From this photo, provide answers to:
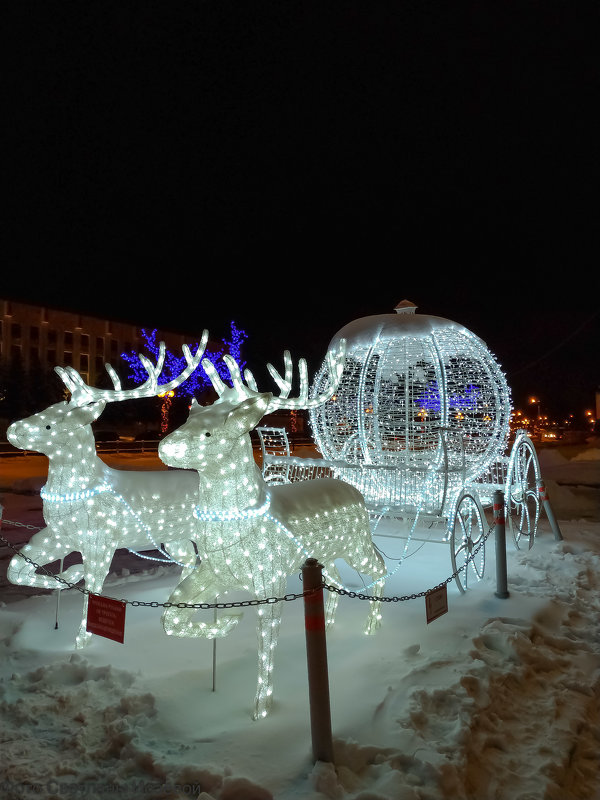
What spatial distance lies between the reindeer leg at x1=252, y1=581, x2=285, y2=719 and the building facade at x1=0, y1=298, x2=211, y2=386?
1520 inches

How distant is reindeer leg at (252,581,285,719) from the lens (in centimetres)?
342

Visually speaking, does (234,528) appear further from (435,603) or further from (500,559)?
(500,559)

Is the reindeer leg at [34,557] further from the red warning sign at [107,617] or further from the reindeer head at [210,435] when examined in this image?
the reindeer head at [210,435]

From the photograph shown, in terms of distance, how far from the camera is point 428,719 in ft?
10.6

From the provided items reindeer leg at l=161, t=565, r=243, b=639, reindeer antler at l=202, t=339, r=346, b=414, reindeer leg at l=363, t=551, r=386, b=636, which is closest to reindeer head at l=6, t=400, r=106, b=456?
reindeer antler at l=202, t=339, r=346, b=414

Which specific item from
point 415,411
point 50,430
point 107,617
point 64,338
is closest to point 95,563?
point 107,617

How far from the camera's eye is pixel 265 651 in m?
3.52

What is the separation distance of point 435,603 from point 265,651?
1296 mm

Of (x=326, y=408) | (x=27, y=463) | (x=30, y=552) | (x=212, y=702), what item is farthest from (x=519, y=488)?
(x=27, y=463)

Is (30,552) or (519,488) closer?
(30,552)

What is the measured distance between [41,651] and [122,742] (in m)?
1.59

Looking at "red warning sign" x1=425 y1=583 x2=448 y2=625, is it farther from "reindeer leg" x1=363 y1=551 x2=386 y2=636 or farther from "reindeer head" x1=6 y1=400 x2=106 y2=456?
"reindeer head" x1=6 y1=400 x2=106 y2=456

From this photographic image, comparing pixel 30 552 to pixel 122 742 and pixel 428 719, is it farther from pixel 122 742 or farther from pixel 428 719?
pixel 428 719

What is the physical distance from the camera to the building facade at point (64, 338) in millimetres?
41922
